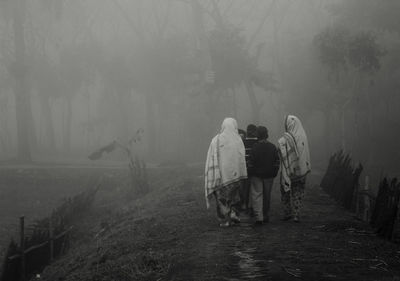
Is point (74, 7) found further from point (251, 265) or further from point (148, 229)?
point (251, 265)

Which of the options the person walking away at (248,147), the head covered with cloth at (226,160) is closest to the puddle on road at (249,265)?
the head covered with cloth at (226,160)

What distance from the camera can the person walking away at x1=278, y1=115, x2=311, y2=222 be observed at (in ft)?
38.9

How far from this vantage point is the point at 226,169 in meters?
11.2

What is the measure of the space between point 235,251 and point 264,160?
272 centimetres

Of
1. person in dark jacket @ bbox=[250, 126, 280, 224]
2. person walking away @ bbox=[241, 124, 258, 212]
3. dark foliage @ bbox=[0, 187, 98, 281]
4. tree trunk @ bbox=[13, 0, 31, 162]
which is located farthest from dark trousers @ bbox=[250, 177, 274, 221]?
tree trunk @ bbox=[13, 0, 31, 162]

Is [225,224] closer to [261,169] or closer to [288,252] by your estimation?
[261,169]

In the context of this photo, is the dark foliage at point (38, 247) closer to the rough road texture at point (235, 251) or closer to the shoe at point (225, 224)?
the rough road texture at point (235, 251)

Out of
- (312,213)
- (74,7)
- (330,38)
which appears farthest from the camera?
(74,7)

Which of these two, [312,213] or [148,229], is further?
[312,213]

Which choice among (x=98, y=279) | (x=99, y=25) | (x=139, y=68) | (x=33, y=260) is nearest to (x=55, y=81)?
(x=139, y=68)

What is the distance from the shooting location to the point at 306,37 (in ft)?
162

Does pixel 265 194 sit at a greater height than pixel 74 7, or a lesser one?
lesser

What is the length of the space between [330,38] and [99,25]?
29100mm

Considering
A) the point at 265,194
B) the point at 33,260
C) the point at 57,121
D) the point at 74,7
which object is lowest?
the point at 33,260
